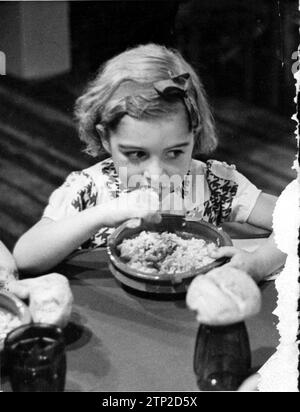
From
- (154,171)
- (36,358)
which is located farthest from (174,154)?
(36,358)

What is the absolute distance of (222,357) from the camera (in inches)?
28.9

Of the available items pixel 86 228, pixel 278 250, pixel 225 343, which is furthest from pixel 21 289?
pixel 278 250

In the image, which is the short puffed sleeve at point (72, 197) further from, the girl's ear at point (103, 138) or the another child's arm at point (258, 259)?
the another child's arm at point (258, 259)

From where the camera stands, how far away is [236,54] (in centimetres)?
97

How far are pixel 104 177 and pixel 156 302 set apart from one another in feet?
1.11

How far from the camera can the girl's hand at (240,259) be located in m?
0.89

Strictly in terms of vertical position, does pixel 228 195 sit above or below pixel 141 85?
below

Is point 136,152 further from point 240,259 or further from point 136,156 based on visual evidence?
point 240,259

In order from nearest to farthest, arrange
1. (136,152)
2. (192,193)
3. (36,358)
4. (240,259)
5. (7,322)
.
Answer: (36,358), (7,322), (240,259), (136,152), (192,193)

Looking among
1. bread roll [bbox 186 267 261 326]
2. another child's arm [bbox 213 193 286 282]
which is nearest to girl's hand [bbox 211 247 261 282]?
→ another child's arm [bbox 213 193 286 282]

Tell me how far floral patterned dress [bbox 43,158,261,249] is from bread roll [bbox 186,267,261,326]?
352 millimetres

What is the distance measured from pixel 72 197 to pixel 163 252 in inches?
9.5

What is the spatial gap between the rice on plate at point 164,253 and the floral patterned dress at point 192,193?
134 millimetres

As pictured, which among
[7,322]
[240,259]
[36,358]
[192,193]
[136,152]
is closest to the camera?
[36,358]
